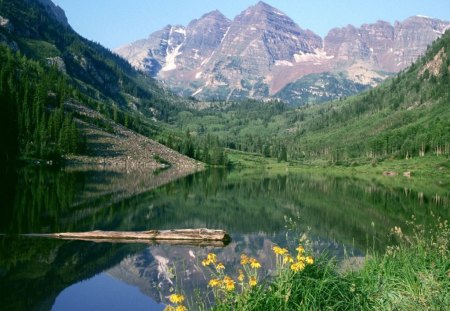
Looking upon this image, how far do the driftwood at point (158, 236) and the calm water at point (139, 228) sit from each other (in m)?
1.74

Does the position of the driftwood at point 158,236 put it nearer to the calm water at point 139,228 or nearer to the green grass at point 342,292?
the calm water at point 139,228

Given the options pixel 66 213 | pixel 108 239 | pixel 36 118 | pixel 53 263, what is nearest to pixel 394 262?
pixel 53 263

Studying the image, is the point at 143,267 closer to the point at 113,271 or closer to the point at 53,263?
the point at 113,271

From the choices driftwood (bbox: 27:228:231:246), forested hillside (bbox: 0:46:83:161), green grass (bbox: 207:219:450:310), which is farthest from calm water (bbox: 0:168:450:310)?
forested hillside (bbox: 0:46:83:161)

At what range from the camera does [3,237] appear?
37656 mm

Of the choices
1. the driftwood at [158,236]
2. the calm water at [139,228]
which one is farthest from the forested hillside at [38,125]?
the driftwood at [158,236]

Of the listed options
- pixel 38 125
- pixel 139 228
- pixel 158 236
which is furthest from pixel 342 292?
pixel 38 125

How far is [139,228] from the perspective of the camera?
2044 inches

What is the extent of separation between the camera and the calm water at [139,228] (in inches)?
1102

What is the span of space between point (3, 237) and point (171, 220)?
88.9 feet

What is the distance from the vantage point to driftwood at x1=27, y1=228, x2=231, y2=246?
41.6 m

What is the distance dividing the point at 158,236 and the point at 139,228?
29.5 ft

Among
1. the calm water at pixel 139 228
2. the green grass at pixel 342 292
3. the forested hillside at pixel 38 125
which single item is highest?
the forested hillside at pixel 38 125

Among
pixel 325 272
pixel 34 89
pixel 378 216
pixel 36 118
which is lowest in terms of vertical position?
pixel 378 216
